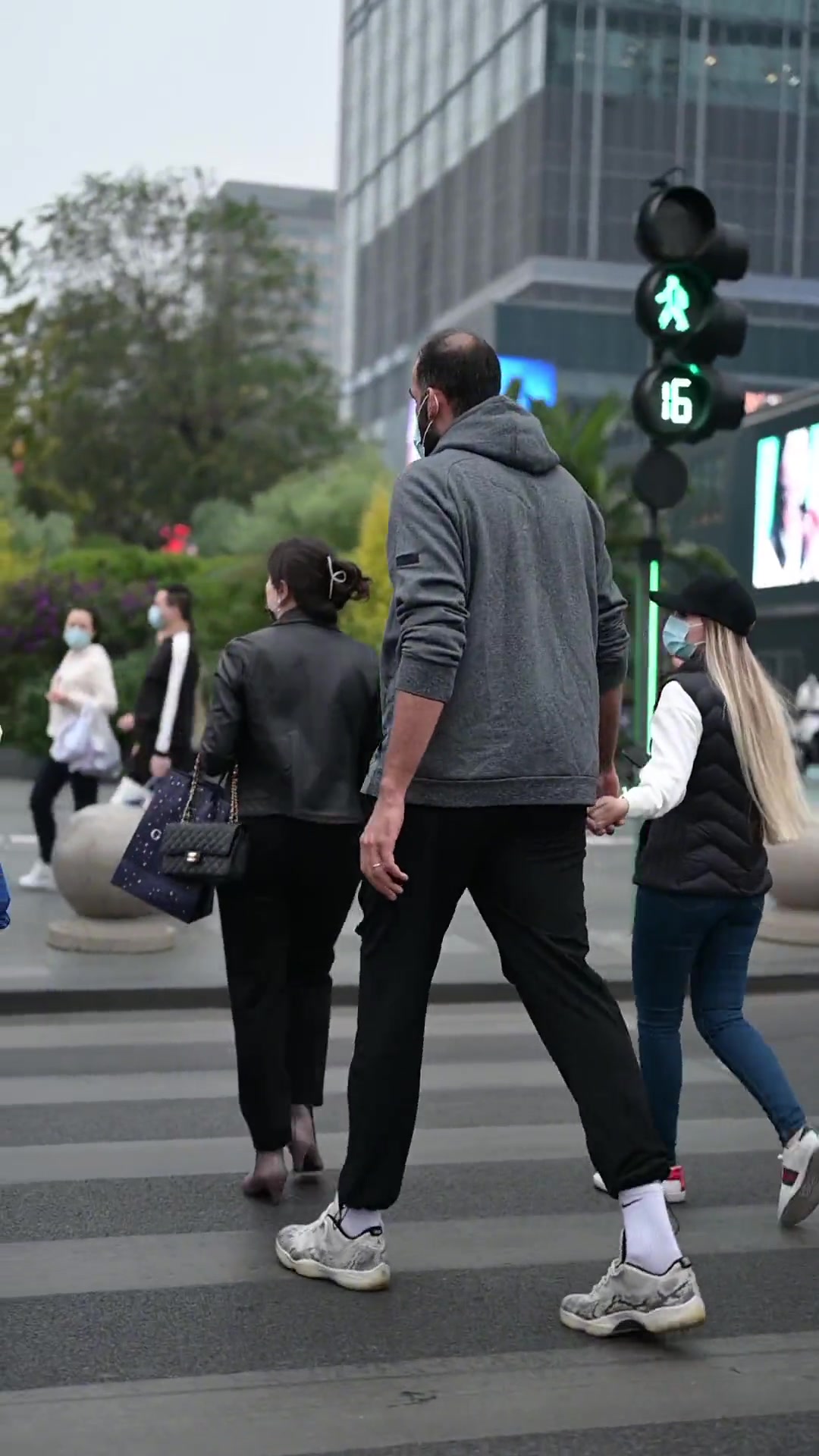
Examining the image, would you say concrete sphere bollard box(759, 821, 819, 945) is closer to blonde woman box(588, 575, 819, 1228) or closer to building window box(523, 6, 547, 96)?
blonde woman box(588, 575, 819, 1228)

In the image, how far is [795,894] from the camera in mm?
10844

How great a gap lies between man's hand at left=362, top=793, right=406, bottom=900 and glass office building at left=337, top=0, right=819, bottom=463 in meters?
75.1

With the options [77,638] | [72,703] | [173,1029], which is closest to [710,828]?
[173,1029]

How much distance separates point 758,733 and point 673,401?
4382 millimetres

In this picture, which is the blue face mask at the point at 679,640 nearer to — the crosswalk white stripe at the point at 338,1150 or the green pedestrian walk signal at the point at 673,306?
the crosswalk white stripe at the point at 338,1150

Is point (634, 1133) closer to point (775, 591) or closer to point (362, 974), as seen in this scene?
point (362, 974)

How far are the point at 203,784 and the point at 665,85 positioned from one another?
8442 cm

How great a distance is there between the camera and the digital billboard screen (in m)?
47.2

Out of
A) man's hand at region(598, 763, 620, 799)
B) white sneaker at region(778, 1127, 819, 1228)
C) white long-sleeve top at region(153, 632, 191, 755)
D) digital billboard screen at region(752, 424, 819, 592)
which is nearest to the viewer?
man's hand at region(598, 763, 620, 799)

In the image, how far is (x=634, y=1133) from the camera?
160 inches

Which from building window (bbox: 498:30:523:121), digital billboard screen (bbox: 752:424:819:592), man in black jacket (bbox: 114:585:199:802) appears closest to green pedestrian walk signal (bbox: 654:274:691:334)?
man in black jacket (bbox: 114:585:199:802)

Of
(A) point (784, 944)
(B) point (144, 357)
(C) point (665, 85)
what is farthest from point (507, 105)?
(A) point (784, 944)

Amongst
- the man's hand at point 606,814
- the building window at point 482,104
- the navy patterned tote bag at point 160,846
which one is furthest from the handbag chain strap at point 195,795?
the building window at point 482,104

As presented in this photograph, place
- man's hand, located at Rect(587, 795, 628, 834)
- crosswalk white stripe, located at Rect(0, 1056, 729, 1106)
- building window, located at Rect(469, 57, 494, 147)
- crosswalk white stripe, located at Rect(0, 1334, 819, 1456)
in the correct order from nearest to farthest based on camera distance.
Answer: crosswalk white stripe, located at Rect(0, 1334, 819, 1456)
man's hand, located at Rect(587, 795, 628, 834)
crosswalk white stripe, located at Rect(0, 1056, 729, 1106)
building window, located at Rect(469, 57, 494, 147)
